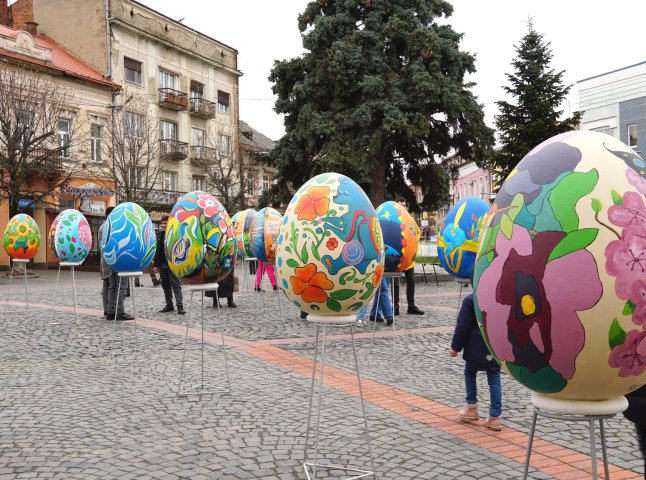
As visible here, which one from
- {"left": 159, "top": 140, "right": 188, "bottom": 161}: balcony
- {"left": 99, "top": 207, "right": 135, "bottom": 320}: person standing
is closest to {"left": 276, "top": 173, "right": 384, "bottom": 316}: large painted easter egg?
{"left": 99, "top": 207, "right": 135, "bottom": 320}: person standing

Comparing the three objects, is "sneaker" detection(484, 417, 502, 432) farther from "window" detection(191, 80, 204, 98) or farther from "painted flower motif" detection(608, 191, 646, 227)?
"window" detection(191, 80, 204, 98)

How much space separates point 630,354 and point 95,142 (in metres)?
35.8

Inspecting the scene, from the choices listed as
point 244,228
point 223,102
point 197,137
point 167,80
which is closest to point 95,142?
point 167,80

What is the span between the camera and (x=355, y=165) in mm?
22688

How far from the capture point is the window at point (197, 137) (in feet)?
147

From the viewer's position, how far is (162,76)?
137 ft

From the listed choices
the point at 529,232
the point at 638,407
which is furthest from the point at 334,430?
the point at 529,232

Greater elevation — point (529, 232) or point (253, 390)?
point (529, 232)

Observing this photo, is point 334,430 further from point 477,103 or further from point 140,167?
point 140,167

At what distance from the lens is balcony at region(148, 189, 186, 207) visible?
1558 inches

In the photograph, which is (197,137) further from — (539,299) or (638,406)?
(539,299)

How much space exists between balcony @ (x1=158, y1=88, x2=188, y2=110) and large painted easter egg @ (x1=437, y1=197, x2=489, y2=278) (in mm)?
36308

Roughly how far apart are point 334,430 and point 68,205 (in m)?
30.9

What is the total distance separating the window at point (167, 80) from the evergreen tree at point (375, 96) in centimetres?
1851
